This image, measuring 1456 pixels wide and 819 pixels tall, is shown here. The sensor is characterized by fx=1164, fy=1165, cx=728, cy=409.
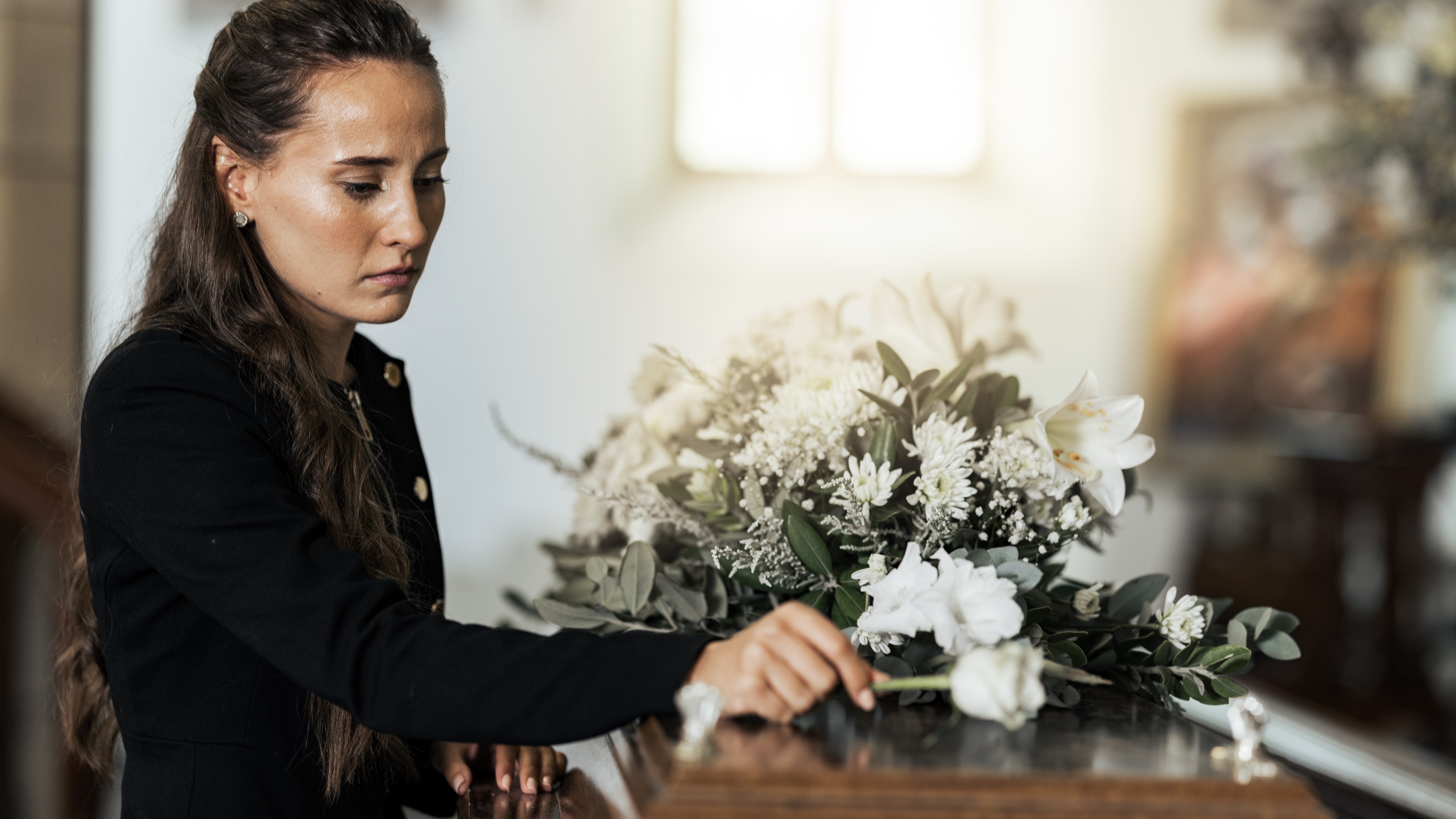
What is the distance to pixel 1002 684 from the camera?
2.67ft

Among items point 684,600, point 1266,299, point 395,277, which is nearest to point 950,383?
point 684,600

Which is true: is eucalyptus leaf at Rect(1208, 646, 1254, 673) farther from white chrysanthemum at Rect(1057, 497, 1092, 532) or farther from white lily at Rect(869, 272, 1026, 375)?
white lily at Rect(869, 272, 1026, 375)

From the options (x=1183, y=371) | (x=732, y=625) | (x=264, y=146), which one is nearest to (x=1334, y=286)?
(x=1183, y=371)

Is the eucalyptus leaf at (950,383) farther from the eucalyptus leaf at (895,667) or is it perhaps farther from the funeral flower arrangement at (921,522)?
the eucalyptus leaf at (895,667)

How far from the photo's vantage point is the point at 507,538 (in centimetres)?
294

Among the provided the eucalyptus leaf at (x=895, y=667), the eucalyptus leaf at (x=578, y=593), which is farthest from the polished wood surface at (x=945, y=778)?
the eucalyptus leaf at (x=578, y=593)

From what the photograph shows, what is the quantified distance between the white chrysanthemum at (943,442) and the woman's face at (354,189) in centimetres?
53

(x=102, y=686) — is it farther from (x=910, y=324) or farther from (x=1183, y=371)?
(x=1183, y=371)

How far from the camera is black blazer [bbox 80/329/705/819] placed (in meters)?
0.86

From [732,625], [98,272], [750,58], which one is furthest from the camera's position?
[750,58]

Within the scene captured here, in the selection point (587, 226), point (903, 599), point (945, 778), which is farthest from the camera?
point (587, 226)

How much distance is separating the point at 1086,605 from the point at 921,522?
0.62 feet

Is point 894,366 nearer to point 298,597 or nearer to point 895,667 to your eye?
point 895,667

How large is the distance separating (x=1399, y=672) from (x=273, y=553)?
4439 millimetres
